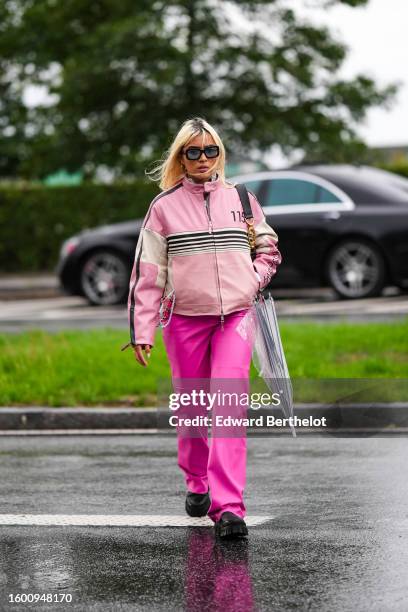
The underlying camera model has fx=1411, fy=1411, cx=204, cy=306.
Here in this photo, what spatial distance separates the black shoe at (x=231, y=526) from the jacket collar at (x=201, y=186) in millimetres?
1363

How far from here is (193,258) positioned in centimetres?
595

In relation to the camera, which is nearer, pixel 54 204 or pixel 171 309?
pixel 171 309

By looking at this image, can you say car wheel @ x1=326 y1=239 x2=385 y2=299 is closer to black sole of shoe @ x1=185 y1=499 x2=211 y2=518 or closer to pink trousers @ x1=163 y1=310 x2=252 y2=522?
black sole of shoe @ x1=185 y1=499 x2=211 y2=518

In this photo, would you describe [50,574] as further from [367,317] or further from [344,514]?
[367,317]

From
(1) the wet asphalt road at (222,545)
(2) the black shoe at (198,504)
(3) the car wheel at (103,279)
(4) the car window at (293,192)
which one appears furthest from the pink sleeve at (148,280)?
(3) the car wheel at (103,279)

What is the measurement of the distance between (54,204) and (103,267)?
29.0ft

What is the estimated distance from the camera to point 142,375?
10680mm

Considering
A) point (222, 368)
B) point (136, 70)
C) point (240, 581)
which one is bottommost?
point (240, 581)

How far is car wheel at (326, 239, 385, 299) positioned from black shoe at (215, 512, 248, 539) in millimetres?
10886

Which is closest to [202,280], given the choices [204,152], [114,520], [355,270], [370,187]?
[204,152]

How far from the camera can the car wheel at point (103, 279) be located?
18234 mm

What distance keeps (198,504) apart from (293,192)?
1125cm

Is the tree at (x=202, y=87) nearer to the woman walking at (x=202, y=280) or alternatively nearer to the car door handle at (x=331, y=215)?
the car door handle at (x=331, y=215)

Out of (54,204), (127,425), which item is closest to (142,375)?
(127,425)
